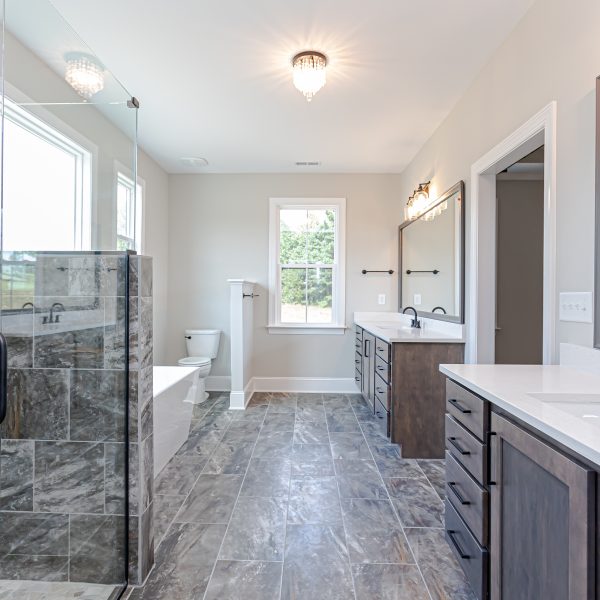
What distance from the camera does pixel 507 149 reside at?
1975mm

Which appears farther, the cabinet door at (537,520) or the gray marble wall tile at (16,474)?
the gray marble wall tile at (16,474)

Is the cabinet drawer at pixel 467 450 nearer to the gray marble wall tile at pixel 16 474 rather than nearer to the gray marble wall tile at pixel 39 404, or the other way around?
the gray marble wall tile at pixel 39 404

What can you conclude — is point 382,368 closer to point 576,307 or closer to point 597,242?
point 576,307

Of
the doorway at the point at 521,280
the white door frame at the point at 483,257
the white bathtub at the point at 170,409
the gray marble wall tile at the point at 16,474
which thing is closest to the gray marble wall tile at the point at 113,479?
the gray marble wall tile at the point at 16,474

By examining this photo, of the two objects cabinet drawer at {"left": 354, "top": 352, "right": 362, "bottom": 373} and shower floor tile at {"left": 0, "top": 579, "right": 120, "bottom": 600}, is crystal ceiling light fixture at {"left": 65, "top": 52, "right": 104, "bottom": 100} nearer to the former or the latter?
shower floor tile at {"left": 0, "top": 579, "right": 120, "bottom": 600}

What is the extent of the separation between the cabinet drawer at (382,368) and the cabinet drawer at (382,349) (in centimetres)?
3

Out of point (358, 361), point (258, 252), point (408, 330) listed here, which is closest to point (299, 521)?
point (408, 330)

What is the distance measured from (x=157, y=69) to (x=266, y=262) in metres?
2.27

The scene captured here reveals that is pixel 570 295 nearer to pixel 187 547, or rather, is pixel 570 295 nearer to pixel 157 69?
pixel 187 547

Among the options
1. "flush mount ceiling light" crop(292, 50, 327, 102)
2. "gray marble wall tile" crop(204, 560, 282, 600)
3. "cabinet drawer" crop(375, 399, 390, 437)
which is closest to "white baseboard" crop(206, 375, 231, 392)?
"cabinet drawer" crop(375, 399, 390, 437)

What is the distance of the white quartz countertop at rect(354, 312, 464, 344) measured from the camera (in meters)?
2.54

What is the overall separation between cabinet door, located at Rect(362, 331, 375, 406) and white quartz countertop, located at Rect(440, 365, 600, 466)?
160 centimetres

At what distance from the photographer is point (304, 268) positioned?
4297mm

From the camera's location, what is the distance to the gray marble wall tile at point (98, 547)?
138 centimetres
